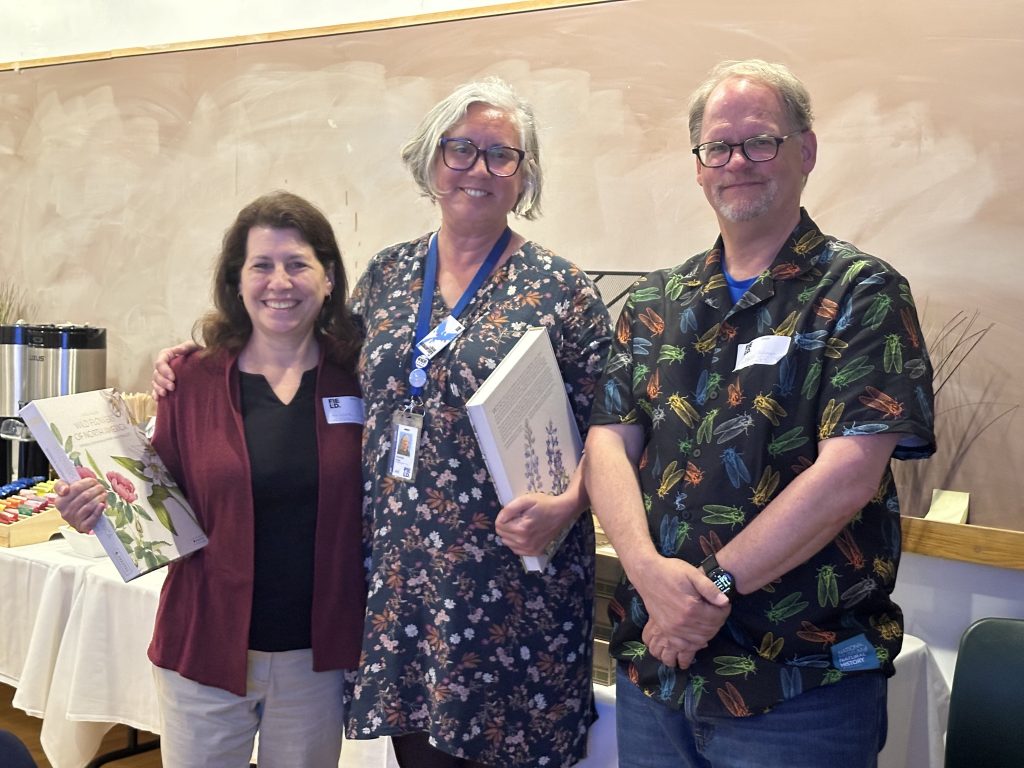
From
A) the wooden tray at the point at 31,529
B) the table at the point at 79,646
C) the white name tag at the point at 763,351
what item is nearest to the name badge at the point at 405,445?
the white name tag at the point at 763,351

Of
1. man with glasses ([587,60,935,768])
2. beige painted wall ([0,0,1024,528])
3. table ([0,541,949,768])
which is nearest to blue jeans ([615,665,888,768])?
man with glasses ([587,60,935,768])

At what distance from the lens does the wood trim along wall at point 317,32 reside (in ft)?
10.7

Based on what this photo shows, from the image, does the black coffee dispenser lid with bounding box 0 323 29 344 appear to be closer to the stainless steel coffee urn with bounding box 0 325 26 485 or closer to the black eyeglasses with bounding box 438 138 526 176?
the stainless steel coffee urn with bounding box 0 325 26 485

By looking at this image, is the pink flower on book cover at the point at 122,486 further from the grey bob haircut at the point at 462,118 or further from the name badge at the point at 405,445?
the grey bob haircut at the point at 462,118

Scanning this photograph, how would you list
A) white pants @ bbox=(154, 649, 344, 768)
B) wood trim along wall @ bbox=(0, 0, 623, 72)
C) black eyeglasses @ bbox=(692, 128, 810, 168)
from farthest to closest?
1. wood trim along wall @ bbox=(0, 0, 623, 72)
2. white pants @ bbox=(154, 649, 344, 768)
3. black eyeglasses @ bbox=(692, 128, 810, 168)

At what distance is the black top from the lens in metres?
1.88

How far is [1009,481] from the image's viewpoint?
8.12 ft

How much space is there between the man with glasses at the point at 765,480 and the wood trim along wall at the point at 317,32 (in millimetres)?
1798

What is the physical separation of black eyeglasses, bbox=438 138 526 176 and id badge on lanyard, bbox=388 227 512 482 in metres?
0.18

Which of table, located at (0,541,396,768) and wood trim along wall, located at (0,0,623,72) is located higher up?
wood trim along wall, located at (0,0,623,72)

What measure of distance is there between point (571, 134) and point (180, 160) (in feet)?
6.21

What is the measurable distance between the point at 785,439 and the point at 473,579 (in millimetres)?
638

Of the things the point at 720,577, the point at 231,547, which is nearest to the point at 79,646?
the point at 231,547

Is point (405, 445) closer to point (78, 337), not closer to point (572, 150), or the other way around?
point (572, 150)
